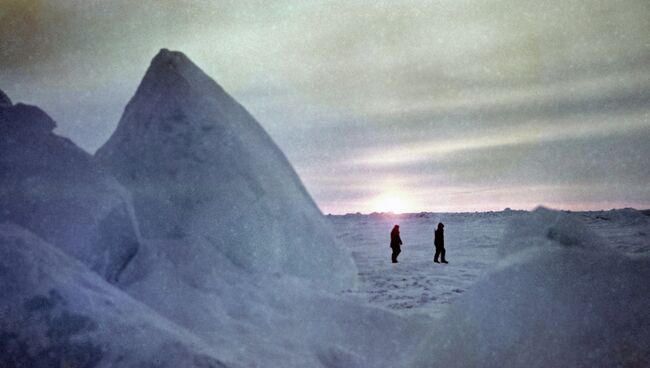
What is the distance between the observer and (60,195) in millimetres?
5199

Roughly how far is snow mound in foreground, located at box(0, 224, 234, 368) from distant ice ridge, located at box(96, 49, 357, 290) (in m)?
3.62

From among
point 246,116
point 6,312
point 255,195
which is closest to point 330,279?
point 255,195

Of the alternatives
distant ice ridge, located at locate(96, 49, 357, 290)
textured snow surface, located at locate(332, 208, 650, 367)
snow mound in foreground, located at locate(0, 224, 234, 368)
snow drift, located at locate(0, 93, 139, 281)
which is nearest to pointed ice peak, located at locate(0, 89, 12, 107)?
snow drift, located at locate(0, 93, 139, 281)

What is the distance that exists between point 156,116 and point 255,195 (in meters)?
2.51

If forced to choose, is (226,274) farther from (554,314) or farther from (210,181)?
(554,314)

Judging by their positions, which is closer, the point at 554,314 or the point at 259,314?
the point at 554,314

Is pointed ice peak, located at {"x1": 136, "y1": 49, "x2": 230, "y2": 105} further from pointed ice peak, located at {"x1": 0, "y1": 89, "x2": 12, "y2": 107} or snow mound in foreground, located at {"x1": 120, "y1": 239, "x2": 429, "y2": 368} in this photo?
pointed ice peak, located at {"x1": 0, "y1": 89, "x2": 12, "y2": 107}

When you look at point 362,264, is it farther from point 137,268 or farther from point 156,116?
point 137,268

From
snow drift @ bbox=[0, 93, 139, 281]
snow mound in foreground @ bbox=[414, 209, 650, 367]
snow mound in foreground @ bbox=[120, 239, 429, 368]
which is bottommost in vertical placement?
snow mound in foreground @ bbox=[120, 239, 429, 368]

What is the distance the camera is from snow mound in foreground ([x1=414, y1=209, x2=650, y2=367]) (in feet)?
10.9

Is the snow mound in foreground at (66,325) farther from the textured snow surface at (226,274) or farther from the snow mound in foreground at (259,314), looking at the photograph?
the snow mound in foreground at (259,314)

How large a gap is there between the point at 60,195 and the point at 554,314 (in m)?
5.00

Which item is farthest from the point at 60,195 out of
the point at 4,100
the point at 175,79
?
the point at 175,79

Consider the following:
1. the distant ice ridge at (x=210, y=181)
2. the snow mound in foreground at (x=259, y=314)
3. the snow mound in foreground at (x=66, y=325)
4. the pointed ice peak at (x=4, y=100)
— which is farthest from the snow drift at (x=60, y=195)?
the distant ice ridge at (x=210, y=181)
